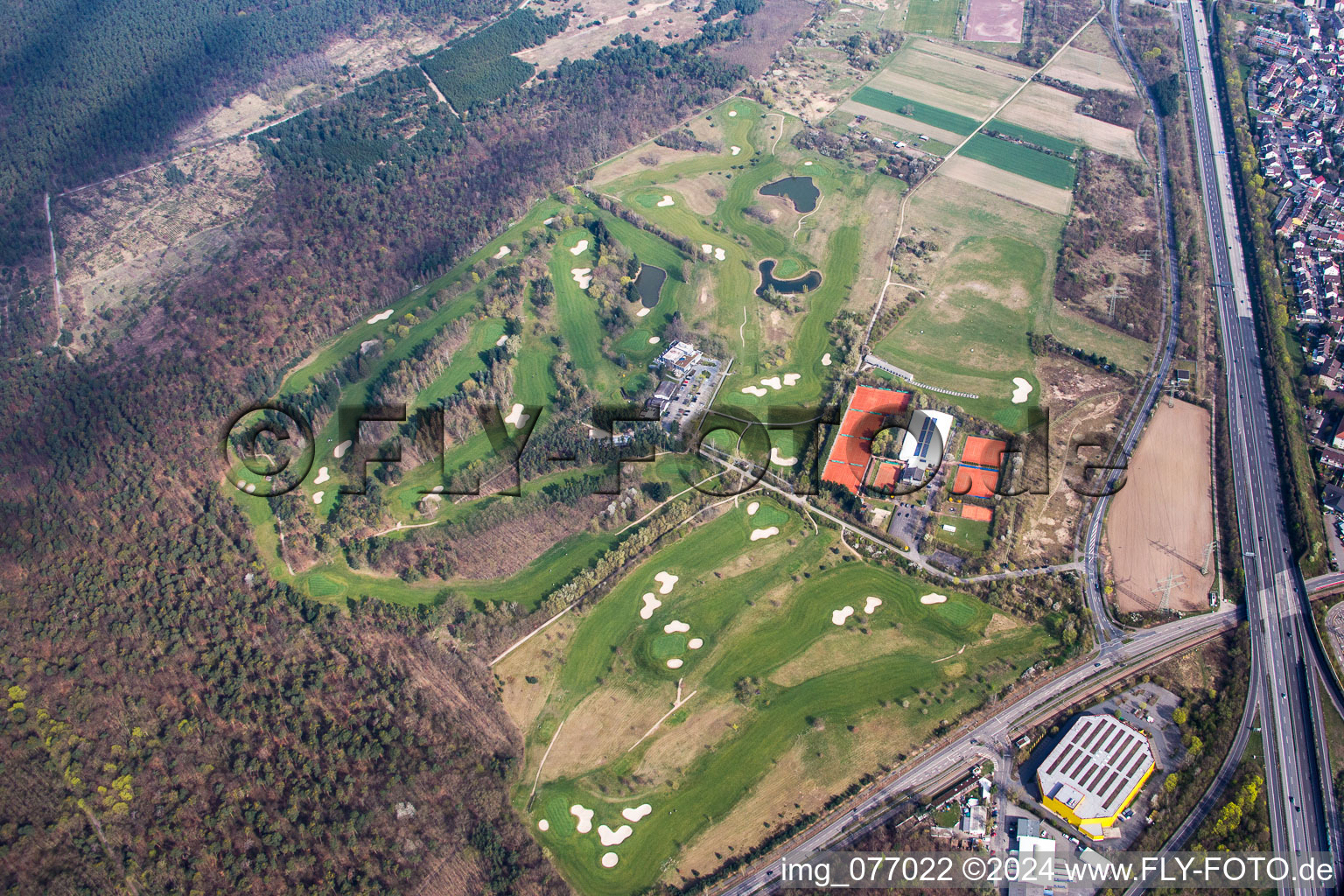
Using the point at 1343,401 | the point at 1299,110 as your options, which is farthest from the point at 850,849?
the point at 1299,110

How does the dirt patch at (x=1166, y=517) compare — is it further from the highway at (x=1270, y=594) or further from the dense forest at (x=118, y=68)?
the dense forest at (x=118, y=68)

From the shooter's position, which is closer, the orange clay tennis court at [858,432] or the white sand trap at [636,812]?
the white sand trap at [636,812]

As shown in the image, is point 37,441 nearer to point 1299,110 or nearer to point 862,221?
point 862,221

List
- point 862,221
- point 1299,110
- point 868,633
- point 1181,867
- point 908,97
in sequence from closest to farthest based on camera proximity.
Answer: point 1181,867 → point 868,633 → point 862,221 → point 1299,110 → point 908,97

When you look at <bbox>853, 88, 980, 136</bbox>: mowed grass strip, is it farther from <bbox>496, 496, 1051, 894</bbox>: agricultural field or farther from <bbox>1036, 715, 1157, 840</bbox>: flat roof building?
<bbox>1036, 715, 1157, 840</bbox>: flat roof building

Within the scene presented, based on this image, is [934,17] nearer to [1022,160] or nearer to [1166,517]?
[1022,160]

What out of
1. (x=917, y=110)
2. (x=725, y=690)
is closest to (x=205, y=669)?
(x=725, y=690)

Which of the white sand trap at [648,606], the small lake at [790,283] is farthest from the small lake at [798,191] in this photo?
the white sand trap at [648,606]
